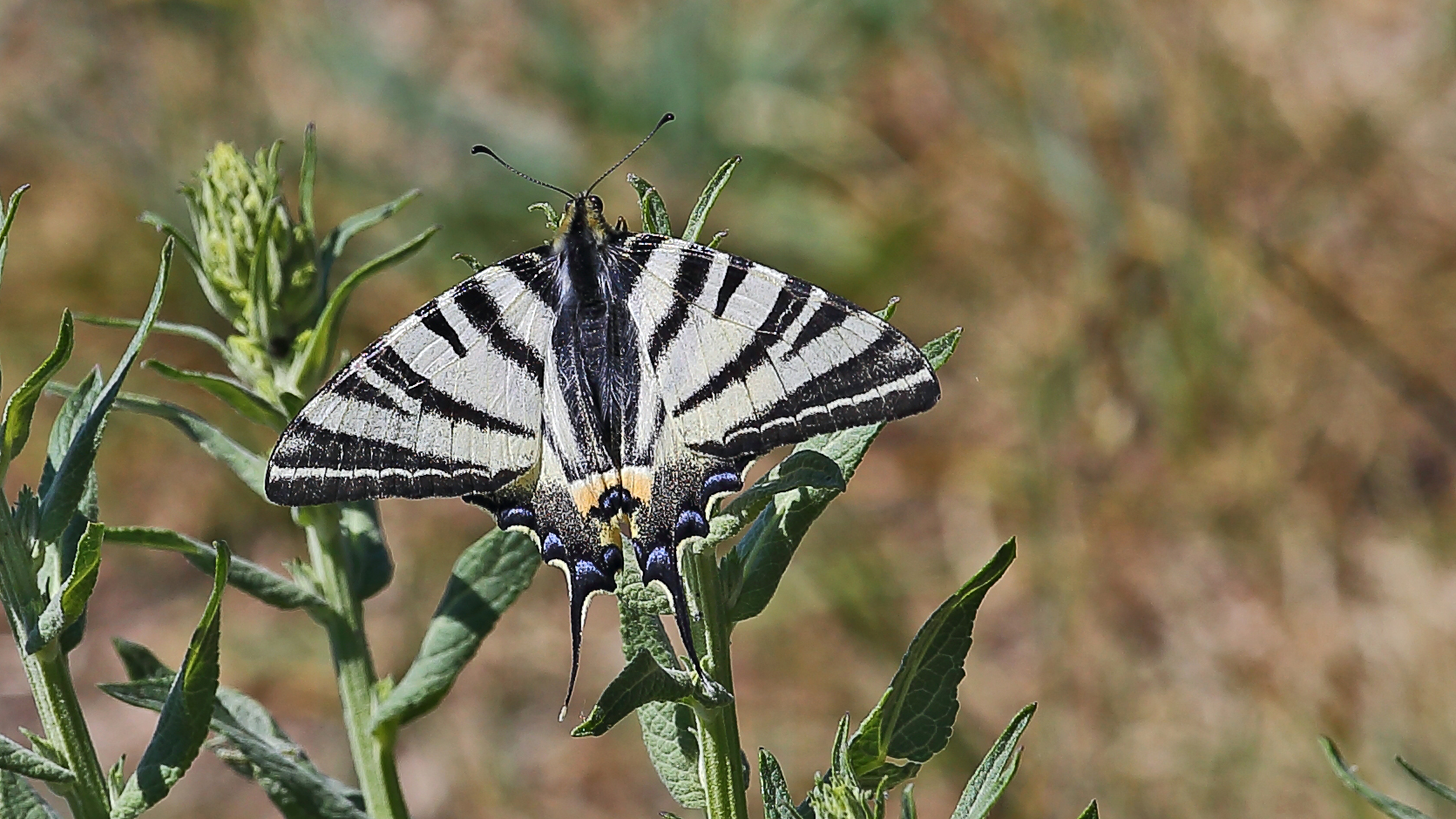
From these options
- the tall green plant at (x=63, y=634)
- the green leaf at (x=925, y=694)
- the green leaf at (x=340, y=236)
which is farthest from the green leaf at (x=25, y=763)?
the green leaf at (x=925, y=694)

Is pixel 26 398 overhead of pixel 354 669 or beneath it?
overhead

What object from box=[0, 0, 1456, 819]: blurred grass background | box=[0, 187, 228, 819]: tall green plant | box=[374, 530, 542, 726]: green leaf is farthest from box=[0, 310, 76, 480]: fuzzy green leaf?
box=[0, 0, 1456, 819]: blurred grass background

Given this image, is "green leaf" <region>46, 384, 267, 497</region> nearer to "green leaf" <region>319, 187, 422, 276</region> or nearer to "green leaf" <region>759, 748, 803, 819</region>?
"green leaf" <region>319, 187, 422, 276</region>

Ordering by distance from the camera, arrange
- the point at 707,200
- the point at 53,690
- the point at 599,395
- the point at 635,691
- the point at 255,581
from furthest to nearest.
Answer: the point at 599,395, the point at 255,581, the point at 707,200, the point at 53,690, the point at 635,691

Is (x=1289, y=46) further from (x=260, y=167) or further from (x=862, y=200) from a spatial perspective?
(x=260, y=167)

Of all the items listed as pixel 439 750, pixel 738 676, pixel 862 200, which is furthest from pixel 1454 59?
pixel 439 750

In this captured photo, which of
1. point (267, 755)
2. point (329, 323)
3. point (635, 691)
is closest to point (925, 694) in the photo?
point (635, 691)

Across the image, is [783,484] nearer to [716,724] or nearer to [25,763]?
[716,724]
